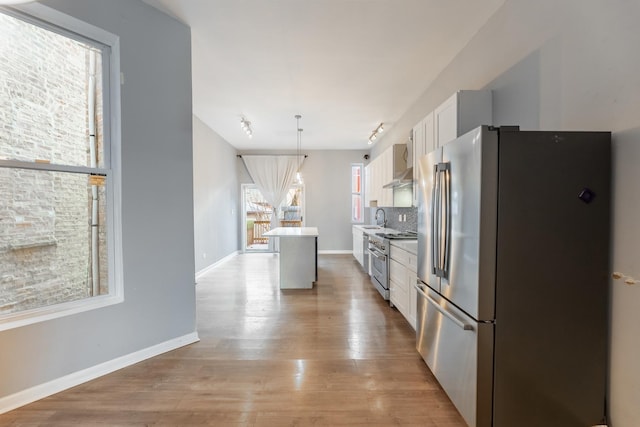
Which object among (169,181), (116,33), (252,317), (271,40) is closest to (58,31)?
(116,33)

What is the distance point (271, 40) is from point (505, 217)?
258 cm

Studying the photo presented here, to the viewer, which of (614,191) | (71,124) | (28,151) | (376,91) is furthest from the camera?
(376,91)

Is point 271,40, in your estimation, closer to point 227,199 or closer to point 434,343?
point 434,343

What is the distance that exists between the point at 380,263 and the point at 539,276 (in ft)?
8.52

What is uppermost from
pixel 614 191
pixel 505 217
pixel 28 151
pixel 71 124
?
pixel 71 124

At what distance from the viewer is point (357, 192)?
25.5ft

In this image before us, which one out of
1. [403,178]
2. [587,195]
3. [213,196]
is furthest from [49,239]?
[403,178]

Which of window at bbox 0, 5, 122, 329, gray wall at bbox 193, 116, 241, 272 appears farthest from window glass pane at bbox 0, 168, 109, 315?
gray wall at bbox 193, 116, 241, 272

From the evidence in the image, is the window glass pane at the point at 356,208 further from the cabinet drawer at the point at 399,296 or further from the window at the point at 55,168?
the window at the point at 55,168

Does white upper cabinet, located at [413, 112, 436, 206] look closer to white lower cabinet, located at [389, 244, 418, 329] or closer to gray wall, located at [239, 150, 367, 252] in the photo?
white lower cabinet, located at [389, 244, 418, 329]

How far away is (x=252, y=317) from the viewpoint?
10.7ft

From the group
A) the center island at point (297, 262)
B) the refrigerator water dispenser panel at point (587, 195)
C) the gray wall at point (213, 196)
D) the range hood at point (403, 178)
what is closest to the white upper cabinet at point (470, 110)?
the refrigerator water dispenser panel at point (587, 195)

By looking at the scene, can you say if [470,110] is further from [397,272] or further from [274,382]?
[274,382]

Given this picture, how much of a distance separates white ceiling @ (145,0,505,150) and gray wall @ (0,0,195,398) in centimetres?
33
